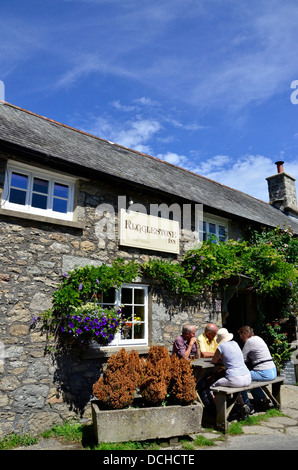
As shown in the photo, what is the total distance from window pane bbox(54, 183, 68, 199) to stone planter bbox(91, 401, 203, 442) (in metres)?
3.61

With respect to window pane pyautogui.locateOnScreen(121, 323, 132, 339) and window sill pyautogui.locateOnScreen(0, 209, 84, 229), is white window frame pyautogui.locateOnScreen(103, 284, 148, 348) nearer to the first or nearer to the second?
window pane pyautogui.locateOnScreen(121, 323, 132, 339)

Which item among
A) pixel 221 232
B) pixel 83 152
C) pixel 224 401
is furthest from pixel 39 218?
pixel 221 232

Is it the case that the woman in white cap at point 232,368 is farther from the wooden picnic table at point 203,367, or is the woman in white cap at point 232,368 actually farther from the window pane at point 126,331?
the window pane at point 126,331

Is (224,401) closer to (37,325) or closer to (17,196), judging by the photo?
(37,325)

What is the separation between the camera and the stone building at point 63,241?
17.6 feet

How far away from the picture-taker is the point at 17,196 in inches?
235

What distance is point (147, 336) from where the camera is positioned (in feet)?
22.9

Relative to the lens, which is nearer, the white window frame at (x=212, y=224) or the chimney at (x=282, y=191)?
the white window frame at (x=212, y=224)

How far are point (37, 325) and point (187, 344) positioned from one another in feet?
8.51

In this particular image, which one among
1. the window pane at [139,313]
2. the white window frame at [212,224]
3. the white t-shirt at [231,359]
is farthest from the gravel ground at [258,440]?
the white window frame at [212,224]

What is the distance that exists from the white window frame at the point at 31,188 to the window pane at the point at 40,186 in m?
0.05

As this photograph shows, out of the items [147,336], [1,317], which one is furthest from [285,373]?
[1,317]

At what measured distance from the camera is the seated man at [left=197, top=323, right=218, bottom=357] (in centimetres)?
649

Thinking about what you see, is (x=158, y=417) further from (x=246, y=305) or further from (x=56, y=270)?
(x=246, y=305)
